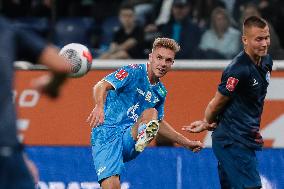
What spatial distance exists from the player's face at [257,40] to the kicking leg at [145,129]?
0.94 metres

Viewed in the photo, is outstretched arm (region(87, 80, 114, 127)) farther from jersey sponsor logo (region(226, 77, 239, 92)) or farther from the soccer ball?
jersey sponsor logo (region(226, 77, 239, 92))

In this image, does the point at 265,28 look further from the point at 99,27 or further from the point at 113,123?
the point at 99,27

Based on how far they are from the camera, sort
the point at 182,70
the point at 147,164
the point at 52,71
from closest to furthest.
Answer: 1. the point at 52,71
2. the point at 147,164
3. the point at 182,70

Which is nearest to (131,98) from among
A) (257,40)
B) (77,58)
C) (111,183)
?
(77,58)

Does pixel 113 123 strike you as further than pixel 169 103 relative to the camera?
No

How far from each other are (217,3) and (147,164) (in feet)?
10.6

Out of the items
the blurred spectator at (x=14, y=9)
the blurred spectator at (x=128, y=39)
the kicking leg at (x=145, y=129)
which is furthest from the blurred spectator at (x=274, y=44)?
the blurred spectator at (x=14, y=9)

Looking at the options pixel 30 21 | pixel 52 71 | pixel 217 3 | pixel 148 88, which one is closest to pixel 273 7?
pixel 217 3

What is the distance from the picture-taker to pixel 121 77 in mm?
7492

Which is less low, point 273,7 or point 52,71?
point 52,71

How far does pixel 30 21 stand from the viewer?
12984 mm

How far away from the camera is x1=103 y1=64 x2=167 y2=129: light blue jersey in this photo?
24.9ft

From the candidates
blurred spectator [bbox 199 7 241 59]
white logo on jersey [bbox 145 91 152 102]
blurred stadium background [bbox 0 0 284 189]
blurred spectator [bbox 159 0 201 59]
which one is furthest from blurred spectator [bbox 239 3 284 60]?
white logo on jersey [bbox 145 91 152 102]

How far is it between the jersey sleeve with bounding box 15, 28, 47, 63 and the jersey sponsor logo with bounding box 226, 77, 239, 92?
115 inches
